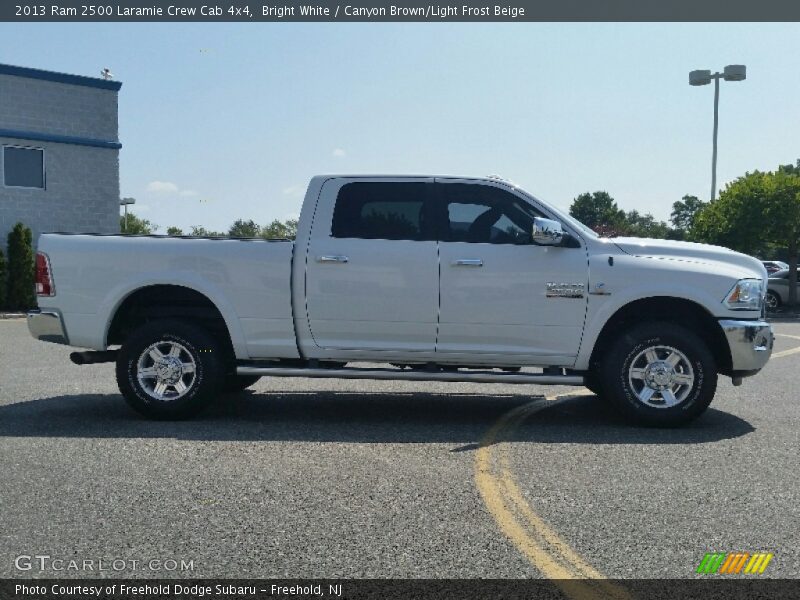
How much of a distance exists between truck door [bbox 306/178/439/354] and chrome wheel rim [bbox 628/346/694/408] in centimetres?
185

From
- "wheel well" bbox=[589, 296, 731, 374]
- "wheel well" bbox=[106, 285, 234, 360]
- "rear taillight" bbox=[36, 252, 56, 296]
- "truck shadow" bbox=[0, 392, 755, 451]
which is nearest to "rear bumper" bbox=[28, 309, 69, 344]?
"rear taillight" bbox=[36, 252, 56, 296]

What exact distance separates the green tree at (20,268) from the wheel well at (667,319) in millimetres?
19480

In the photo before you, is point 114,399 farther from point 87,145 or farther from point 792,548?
point 87,145

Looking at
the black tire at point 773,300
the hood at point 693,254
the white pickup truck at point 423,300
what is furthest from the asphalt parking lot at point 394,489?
the black tire at point 773,300

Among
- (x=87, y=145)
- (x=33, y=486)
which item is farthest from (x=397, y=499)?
(x=87, y=145)

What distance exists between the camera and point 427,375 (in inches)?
278

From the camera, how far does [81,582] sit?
351cm

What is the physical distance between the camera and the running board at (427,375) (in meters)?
6.89

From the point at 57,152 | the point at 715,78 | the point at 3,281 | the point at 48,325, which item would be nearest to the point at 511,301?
the point at 48,325

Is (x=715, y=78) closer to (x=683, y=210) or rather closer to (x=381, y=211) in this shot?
(x=381, y=211)

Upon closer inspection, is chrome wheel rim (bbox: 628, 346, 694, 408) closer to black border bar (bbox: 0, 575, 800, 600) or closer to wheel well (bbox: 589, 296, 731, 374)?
wheel well (bbox: 589, 296, 731, 374)

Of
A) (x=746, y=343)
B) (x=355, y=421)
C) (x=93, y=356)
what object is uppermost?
(x=746, y=343)

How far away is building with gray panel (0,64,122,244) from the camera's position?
2344 cm

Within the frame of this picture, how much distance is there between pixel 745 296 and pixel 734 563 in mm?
3785
